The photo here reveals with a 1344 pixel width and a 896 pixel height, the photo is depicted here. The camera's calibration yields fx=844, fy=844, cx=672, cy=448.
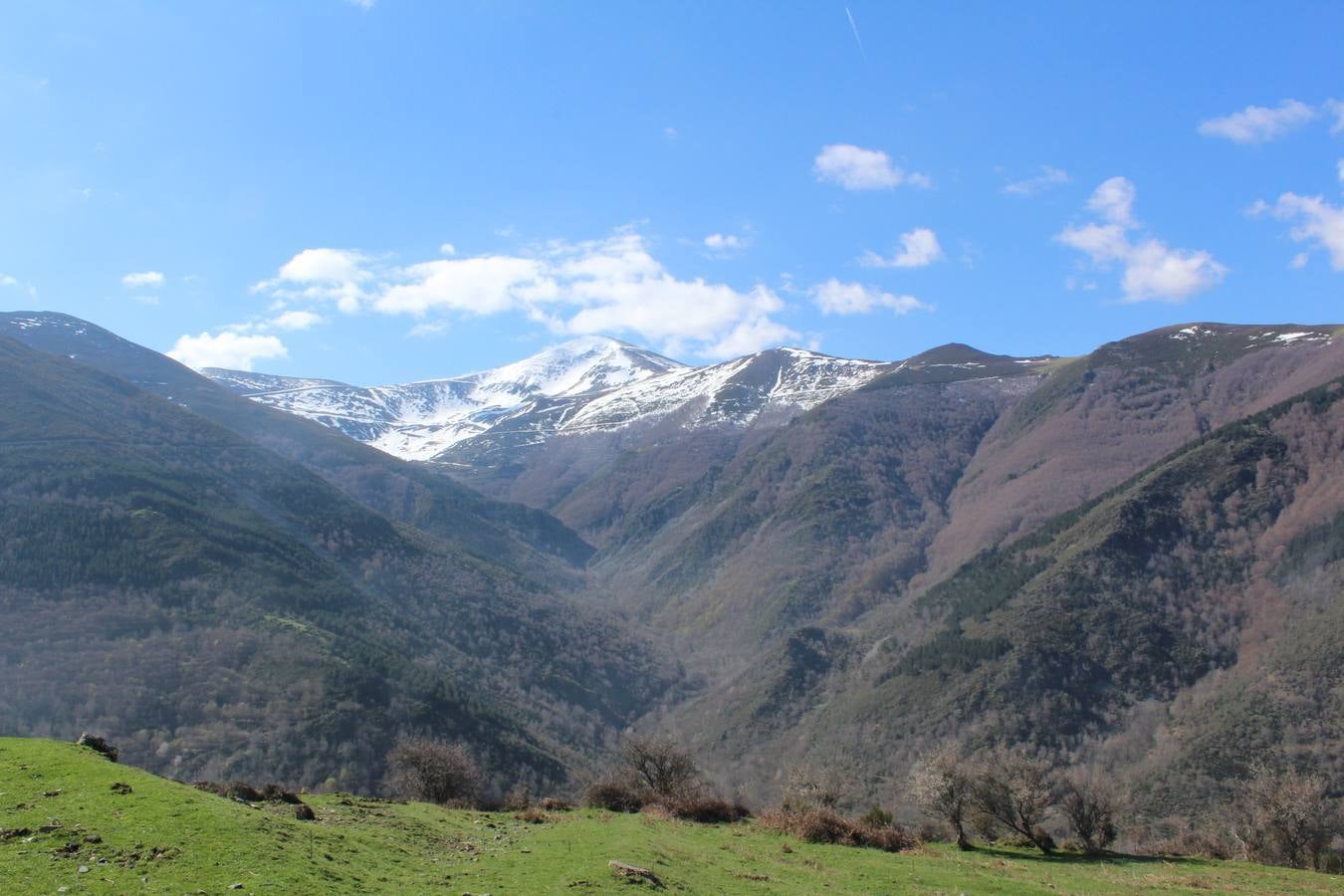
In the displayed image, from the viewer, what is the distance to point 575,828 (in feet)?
122

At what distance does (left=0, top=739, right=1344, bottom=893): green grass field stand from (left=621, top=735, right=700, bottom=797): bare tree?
1734 cm

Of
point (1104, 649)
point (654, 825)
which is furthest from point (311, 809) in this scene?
point (1104, 649)

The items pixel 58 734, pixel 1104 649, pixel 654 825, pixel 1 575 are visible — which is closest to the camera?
pixel 654 825

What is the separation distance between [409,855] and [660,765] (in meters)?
35.5

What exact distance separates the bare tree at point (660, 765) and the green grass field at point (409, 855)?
17.3 metres

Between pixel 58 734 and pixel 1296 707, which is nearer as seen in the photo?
pixel 58 734

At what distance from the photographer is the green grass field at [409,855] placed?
20719 mm

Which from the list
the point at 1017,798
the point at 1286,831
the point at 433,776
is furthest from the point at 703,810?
the point at 1286,831

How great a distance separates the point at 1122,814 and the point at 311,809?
129397 millimetres

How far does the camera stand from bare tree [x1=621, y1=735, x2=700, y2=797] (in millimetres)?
60844

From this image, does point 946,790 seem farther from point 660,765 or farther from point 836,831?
point 660,765

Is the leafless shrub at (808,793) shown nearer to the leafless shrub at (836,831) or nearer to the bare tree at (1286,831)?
the leafless shrub at (836,831)

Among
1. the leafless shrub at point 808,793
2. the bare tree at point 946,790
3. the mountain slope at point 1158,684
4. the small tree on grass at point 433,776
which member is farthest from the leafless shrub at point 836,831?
the mountain slope at point 1158,684

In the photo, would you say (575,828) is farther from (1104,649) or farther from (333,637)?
(1104,649)
